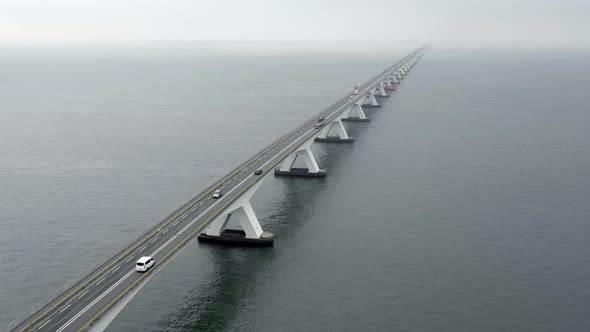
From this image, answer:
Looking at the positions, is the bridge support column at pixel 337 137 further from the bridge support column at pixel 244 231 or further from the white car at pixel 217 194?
the white car at pixel 217 194

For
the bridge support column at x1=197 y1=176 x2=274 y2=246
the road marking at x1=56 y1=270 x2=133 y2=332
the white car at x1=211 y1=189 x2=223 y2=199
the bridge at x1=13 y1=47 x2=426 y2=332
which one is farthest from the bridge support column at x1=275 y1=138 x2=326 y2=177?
the road marking at x1=56 y1=270 x2=133 y2=332

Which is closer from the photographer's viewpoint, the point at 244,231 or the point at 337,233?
the point at 244,231

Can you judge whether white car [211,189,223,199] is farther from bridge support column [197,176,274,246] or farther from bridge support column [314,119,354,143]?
bridge support column [314,119,354,143]

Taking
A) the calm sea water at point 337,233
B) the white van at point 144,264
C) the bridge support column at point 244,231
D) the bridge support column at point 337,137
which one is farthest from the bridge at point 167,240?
the bridge support column at point 337,137

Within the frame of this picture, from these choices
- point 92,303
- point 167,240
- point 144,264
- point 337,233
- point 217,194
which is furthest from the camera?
point 337,233

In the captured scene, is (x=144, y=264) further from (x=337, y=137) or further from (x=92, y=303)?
(x=337, y=137)

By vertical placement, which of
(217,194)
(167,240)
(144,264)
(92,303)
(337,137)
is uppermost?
(337,137)

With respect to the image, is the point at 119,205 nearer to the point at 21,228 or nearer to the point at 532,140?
the point at 21,228

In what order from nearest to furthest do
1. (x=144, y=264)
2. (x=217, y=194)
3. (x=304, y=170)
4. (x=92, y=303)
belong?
(x=92, y=303) → (x=144, y=264) → (x=217, y=194) → (x=304, y=170)

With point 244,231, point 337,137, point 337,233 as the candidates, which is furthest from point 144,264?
point 337,137
